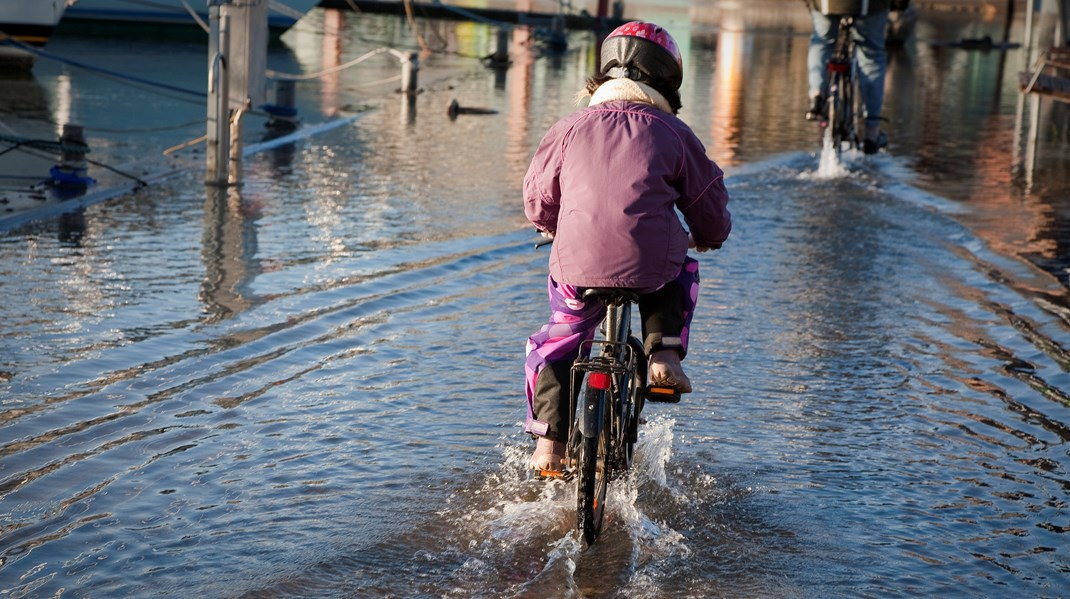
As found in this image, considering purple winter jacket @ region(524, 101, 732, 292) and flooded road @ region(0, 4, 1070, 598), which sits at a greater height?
purple winter jacket @ region(524, 101, 732, 292)

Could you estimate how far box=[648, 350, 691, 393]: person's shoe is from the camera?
4691 millimetres

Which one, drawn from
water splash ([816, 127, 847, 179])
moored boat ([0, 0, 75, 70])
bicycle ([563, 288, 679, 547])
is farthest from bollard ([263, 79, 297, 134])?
bicycle ([563, 288, 679, 547])

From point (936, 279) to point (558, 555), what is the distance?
15.9 feet

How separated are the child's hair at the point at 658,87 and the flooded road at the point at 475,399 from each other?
1.37 meters

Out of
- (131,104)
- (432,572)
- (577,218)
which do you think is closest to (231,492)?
(432,572)

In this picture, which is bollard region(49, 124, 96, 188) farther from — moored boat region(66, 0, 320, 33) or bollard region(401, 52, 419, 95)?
moored boat region(66, 0, 320, 33)

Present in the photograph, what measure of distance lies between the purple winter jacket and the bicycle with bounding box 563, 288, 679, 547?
0.33 feet

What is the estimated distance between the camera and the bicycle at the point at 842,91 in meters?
12.6

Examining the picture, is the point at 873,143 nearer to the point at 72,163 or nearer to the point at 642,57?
the point at 72,163

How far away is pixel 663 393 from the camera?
4750 millimetres

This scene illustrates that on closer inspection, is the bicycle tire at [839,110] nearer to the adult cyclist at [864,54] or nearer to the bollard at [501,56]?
the adult cyclist at [864,54]

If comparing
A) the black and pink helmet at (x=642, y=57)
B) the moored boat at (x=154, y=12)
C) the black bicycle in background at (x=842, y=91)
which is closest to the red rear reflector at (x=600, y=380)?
the black and pink helmet at (x=642, y=57)

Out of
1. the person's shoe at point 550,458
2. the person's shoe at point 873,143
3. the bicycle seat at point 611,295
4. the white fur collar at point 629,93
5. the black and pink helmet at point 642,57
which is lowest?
the person's shoe at point 550,458

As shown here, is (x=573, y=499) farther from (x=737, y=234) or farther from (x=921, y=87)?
(x=921, y=87)
